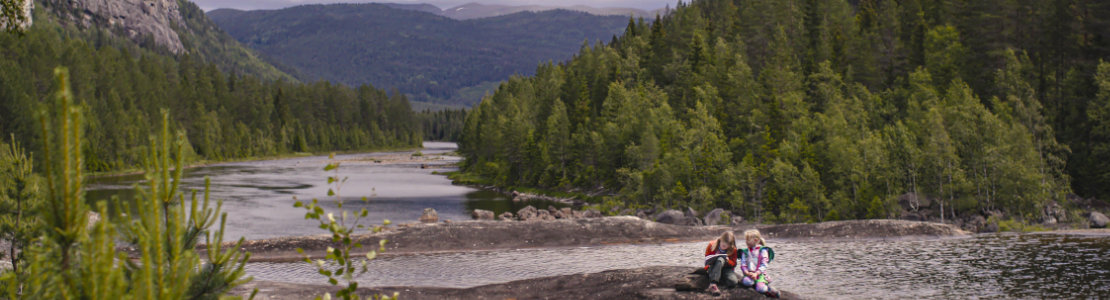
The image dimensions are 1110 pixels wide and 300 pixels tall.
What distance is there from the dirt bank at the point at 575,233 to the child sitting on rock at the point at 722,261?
2118 cm

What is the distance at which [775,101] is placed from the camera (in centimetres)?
6750

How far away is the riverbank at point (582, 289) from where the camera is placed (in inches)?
741

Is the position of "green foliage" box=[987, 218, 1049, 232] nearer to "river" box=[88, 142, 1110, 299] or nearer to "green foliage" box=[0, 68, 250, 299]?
"river" box=[88, 142, 1110, 299]

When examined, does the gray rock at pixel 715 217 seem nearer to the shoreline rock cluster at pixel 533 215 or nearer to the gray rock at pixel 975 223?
the shoreline rock cluster at pixel 533 215

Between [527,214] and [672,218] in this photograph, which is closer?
[672,218]

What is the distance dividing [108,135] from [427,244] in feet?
339

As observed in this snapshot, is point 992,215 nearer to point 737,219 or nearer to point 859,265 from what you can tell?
point 737,219

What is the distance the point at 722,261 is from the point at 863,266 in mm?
15190

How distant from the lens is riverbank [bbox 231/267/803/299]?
1881cm

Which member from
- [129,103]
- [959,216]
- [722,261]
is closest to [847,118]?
[959,216]

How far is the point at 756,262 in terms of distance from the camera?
1839 centimetres

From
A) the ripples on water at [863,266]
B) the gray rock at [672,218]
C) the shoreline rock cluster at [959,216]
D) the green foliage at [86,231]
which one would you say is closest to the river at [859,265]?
the ripples on water at [863,266]

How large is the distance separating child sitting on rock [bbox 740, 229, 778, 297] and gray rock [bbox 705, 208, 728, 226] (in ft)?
120

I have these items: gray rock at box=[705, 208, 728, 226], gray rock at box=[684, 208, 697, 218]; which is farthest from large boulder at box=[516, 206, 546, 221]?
gray rock at box=[705, 208, 728, 226]
